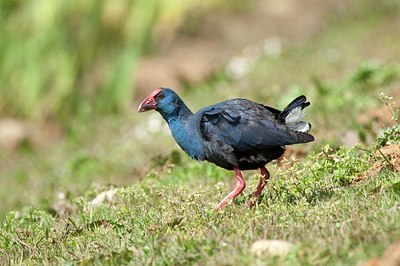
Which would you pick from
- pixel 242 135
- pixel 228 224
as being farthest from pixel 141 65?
pixel 228 224

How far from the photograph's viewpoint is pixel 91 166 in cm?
1066

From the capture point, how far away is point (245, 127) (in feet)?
20.9

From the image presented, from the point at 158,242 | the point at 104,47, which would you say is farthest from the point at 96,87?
the point at 158,242

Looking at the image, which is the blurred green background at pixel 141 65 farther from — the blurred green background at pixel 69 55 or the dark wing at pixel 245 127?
the dark wing at pixel 245 127

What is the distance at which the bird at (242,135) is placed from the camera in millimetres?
6320

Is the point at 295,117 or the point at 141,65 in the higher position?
the point at 141,65

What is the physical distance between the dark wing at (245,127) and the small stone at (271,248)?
4.56ft

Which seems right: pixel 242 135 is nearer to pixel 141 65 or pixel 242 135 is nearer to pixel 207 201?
pixel 207 201

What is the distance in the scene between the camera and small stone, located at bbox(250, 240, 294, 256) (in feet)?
15.9

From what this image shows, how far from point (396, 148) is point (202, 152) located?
1409 millimetres

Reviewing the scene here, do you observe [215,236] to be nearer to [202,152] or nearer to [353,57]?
[202,152]

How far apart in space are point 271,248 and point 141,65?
36.7 ft

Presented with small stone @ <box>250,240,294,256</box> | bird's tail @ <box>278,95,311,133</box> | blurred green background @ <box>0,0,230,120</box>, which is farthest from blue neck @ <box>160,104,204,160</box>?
blurred green background @ <box>0,0,230,120</box>

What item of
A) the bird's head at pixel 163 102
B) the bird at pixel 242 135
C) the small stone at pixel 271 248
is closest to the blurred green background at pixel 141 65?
the bird's head at pixel 163 102
